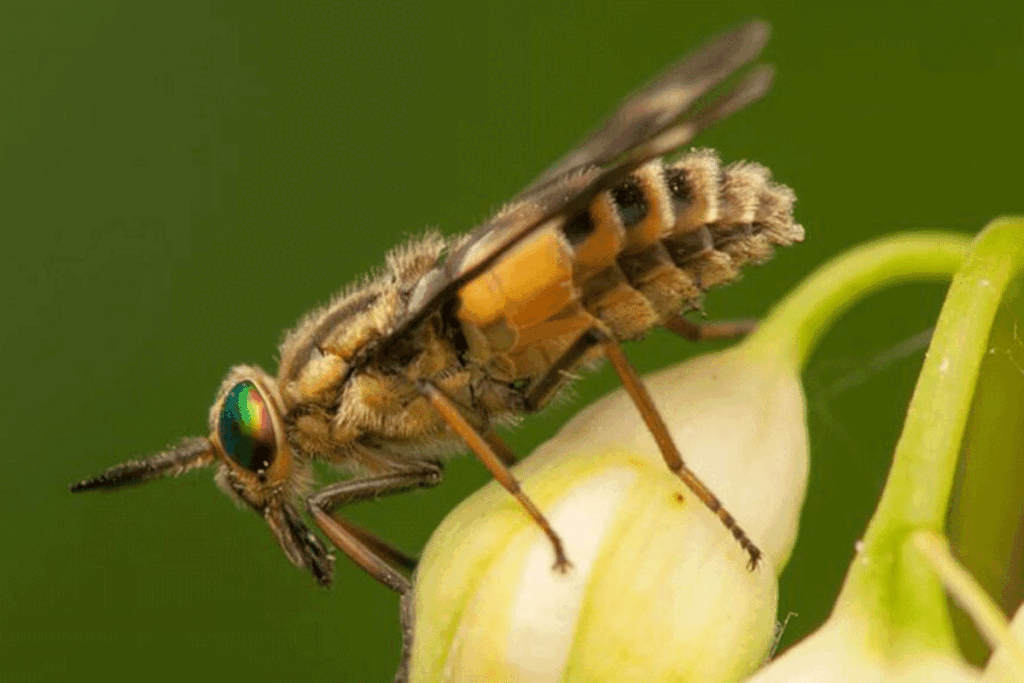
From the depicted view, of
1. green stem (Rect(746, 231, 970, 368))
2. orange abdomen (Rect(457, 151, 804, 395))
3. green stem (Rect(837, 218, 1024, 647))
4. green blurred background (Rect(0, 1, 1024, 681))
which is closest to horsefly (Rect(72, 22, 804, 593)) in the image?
orange abdomen (Rect(457, 151, 804, 395))

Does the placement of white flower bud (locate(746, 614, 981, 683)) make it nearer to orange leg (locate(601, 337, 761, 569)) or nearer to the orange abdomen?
orange leg (locate(601, 337, 761, 569))

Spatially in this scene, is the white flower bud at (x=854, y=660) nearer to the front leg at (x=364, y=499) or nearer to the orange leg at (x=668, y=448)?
the orange leg at (x=668, y=448)

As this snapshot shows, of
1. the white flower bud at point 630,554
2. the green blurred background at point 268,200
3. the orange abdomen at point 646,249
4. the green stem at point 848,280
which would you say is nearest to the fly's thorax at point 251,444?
the orange abdomen at point 646,249

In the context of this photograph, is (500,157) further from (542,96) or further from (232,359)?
(232,359)

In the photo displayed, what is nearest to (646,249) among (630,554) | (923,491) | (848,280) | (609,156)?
(609,156)

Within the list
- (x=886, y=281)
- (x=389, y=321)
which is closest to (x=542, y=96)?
(x=389, y=321)
